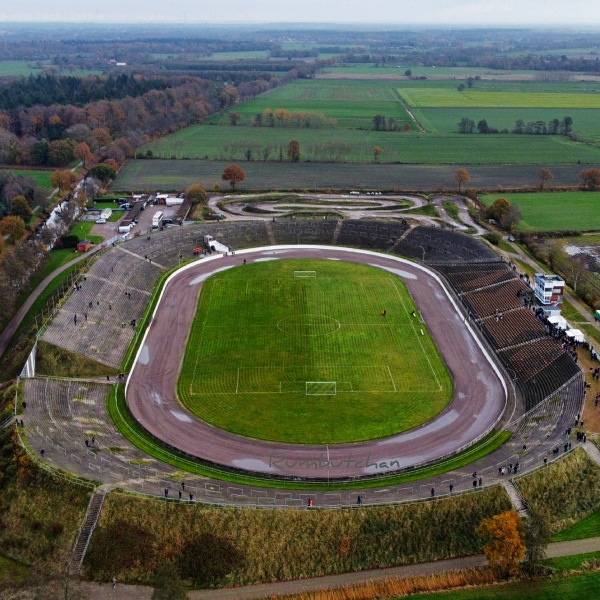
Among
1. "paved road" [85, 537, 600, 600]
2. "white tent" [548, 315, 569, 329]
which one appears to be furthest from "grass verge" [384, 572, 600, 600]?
"white tent" [548, 315, 569, 329]

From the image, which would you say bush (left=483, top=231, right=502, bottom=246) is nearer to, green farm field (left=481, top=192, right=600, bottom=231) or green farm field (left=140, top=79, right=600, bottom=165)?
green farm field (left=481, top=192, right=600, bottom=231)

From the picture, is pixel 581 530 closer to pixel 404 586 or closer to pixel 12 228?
pixel 404 586

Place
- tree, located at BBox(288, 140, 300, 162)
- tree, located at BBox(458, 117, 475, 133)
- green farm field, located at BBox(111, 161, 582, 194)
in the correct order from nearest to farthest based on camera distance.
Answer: green farm field, located at BBox(111, 161, 582, 194) < tree, located at BBox(288, 140, 300, 162) < tree, located at BBox(458, 117, 475, 133)

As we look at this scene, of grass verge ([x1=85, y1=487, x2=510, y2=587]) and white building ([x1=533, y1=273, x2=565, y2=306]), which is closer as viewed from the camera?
grass verge ([x1=85, y1=487, x2=510, y2=587])

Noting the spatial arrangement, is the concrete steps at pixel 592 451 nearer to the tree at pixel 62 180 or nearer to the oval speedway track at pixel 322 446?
the oval speedway track at pixel 322 446

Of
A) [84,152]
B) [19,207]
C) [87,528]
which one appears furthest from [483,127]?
[87,528]

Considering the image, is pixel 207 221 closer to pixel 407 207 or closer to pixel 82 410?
pixel 407 207
